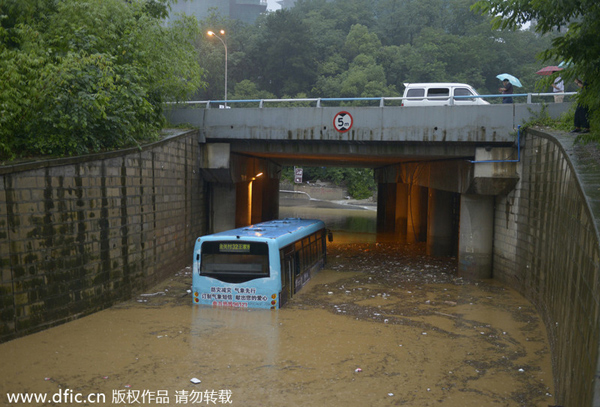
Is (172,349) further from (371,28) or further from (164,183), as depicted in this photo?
(371,28)

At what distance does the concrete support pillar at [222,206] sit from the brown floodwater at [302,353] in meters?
6.88

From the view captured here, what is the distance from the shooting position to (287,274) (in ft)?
49.6

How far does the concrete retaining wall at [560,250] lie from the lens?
618 cm

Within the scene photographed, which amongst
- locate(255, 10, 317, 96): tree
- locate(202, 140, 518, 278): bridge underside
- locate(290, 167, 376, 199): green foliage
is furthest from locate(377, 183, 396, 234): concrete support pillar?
locate(255, 10, 317, 96): tree

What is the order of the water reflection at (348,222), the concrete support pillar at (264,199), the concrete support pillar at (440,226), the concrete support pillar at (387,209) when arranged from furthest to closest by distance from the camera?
the concrete support pillar at (387,209) < the water reflection at (348,222) < the concrete support pillar at (264,199) < the concrete support pillar at (440,226)

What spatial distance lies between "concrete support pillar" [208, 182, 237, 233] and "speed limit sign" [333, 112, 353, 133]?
5.98 metres

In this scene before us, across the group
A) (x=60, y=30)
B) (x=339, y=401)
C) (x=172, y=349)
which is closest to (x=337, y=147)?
(x=60, y=30)

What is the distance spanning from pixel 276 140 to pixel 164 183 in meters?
5.24

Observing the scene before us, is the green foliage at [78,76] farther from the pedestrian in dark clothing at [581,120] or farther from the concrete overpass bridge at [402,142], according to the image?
the pedestrian in dark clothing at [581,120]

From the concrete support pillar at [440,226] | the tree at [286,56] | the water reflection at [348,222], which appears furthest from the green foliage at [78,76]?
the tree at [286,56]

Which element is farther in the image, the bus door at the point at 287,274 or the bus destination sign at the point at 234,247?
the bus door at the point at 287,274

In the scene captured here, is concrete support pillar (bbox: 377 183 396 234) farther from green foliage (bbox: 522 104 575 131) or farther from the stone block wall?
the stone block wall

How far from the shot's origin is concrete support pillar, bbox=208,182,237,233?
931 inches

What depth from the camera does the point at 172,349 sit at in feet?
37.0
